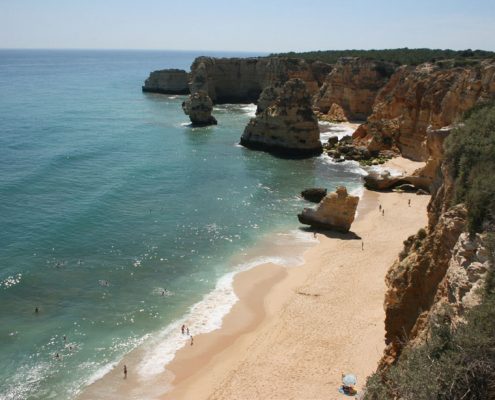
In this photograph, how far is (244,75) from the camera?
344 feet

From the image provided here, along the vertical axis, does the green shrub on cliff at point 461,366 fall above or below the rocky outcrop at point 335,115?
above

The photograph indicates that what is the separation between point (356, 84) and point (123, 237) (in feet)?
177

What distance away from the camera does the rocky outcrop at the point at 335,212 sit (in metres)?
35.5

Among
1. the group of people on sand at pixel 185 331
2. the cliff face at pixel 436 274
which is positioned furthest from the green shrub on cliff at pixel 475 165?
the group of people on sand at pixel 185 331

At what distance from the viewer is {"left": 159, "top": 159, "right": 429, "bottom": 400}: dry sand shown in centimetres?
2016

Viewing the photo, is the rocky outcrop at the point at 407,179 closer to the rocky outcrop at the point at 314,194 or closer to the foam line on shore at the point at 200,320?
the rocky outcrop at the point at 314,194

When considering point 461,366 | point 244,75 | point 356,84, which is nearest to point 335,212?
point 461,366

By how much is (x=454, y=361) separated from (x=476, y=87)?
39.5m

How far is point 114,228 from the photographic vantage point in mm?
36219

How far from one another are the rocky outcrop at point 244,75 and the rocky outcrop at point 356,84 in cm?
1060

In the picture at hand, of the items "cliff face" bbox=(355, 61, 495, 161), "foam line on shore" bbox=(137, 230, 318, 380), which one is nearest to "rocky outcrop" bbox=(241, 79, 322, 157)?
"cliff face" bbox=(355, 61, 495, 161)

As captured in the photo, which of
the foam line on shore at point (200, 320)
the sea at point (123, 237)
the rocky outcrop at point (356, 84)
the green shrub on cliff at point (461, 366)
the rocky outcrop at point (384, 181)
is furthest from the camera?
the rocky outcrop at point (356, 84)

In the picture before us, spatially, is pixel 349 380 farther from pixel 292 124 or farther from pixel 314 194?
pixel 292 124

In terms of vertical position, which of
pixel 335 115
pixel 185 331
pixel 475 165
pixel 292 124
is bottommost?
pixel 185 331
